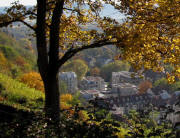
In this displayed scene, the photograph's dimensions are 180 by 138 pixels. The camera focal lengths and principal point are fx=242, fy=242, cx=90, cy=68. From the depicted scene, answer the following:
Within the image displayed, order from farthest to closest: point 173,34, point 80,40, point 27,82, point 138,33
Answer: point 27,82 → point 80,40 → point 173,34 → point 138,33

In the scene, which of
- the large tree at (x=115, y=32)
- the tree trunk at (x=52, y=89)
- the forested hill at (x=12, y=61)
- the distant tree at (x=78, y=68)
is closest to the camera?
the large tree at (x=115, y=32)

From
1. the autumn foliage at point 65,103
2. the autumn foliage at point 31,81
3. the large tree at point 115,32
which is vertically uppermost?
the large tree at point 115,32

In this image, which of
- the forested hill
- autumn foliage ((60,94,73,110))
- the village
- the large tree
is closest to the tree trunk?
the large tree

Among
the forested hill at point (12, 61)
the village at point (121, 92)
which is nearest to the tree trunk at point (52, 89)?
the forested hill at point (12, 61)

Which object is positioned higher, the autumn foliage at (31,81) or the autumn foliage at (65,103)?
the autumn foliage at (31,81)

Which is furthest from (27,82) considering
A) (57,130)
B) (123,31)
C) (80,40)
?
(57,130)

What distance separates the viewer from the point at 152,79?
48812mm

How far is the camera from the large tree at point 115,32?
4254 mm

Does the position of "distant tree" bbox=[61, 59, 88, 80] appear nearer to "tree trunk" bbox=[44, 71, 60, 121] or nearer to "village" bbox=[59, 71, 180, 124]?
"village" bbox=[59, 71, 180, 124]

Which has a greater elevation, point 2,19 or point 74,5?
point 74,5

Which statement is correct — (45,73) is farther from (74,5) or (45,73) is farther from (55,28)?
(74,5)

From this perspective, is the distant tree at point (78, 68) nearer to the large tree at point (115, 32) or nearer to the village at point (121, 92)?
the village at point (121, 92)

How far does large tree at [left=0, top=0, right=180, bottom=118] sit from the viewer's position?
425 cm

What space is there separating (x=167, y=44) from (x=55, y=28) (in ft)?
7.87
